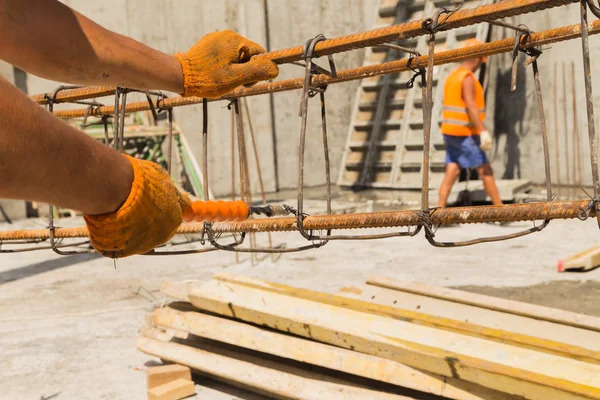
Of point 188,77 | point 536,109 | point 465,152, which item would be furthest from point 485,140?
point 188,77

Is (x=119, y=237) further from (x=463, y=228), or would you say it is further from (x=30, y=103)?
(x=463, y=228)

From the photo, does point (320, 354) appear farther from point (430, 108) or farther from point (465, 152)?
point (465, 152)

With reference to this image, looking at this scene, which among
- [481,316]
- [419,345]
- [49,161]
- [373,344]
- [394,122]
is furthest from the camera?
[394,122]

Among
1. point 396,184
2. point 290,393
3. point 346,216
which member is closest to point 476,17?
point 346,216

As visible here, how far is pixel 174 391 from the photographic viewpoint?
3383 mm

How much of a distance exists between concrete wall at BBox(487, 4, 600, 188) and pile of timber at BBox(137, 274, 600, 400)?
573 centimetres

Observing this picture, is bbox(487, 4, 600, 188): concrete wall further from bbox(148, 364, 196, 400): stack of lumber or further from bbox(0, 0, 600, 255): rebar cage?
bbox(0, 0, 600, 255): rebar cage

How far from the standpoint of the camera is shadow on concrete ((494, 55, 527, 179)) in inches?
378

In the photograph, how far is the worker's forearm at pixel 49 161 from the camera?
1146mm

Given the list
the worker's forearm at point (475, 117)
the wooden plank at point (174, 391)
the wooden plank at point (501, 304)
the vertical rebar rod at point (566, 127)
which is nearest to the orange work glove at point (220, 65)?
the wooden plank at point (174, 391)

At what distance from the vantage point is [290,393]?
10.4ft

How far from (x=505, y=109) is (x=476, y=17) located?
27.2 ft

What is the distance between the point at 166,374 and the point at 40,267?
3.50m

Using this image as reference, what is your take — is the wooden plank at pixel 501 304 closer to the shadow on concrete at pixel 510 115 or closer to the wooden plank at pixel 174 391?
the wooden plank at pixel 174 391
